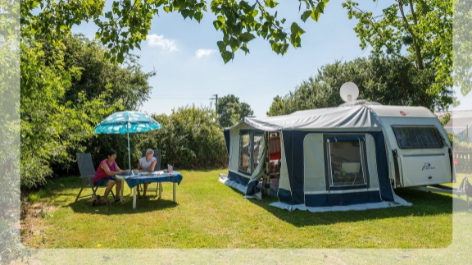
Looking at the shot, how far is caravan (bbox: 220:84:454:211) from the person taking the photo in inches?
226

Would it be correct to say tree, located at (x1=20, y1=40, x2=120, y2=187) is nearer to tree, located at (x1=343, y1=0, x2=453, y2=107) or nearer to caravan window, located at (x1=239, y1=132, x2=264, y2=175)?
caravan window, located at (x1=239, y1=132, x2=264, y2=175)

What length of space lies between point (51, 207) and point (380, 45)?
14632 millimetres

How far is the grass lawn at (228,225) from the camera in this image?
4000 mm

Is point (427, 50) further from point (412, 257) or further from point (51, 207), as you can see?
point (51, 207)

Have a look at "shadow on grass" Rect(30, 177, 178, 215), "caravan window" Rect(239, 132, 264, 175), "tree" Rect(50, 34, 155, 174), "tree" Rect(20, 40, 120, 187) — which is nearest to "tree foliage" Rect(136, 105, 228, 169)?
"tree" Rect(50, 34, 155, 174)

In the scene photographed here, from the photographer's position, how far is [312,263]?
3.37m

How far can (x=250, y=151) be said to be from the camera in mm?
7480

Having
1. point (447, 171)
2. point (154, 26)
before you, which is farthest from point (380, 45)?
point (154, 26)

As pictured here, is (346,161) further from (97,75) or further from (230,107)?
(230,107)

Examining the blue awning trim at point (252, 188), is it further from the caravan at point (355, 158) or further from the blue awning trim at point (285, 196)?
the blue awning trim at point (285, 196)

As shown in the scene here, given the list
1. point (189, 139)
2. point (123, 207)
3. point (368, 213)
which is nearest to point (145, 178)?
point (123, 207)

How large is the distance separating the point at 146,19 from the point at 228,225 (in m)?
3.04

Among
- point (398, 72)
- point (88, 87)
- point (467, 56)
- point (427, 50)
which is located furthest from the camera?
point (398, 72)

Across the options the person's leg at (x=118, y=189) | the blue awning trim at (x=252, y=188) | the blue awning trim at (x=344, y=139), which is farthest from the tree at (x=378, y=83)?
the person's leg at (x=118, y=189)
